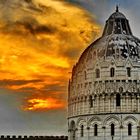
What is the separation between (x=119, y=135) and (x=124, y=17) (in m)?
13.2

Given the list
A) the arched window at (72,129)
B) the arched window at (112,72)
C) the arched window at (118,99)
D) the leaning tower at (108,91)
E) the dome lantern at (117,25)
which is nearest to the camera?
the leaning tower at (108,91)

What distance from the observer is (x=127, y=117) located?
6456 cm

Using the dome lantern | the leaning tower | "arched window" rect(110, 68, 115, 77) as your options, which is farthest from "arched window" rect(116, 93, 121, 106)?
the dome lantern

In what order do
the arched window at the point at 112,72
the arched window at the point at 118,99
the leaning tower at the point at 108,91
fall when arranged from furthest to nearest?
the arched window at the point at 112,72
the arched window at the point at 118,99
the leaning tower at the point at 108,91

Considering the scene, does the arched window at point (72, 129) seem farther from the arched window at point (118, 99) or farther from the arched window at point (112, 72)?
the arched window at point (112, 72)

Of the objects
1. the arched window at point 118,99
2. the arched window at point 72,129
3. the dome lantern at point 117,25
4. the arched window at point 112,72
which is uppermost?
the dome lantern at point 117,25

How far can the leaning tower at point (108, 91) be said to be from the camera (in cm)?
6462

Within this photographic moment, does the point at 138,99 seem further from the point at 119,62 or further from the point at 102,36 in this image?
the point at 102,36

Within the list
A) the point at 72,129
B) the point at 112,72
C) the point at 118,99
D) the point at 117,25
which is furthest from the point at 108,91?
the point at 117,25

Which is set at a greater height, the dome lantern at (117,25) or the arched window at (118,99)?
the dome lantern at (117,25)

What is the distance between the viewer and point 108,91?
214 feet

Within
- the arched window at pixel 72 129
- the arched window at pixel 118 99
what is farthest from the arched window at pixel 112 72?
the arched window at pixel 72 129

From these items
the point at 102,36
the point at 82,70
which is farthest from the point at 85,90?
the point at 102,36

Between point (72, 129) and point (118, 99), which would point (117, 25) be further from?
point (72, 129)
